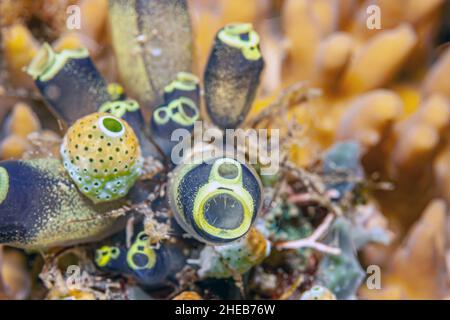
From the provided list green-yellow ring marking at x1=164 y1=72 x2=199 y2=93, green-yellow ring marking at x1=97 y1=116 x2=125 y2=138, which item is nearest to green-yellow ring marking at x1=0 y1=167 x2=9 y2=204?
green-yellow ring marking at x1=97 y1=116 x2=125 y2=138

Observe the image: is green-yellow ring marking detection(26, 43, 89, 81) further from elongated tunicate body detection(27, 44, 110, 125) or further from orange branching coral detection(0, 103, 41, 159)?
orange branching coral detection(0, 103, 41, 159)

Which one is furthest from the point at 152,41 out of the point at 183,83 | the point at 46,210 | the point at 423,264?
the point at 423,264

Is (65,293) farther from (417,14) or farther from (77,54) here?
(417,14)

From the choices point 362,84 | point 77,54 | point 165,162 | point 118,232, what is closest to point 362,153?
point 362,84

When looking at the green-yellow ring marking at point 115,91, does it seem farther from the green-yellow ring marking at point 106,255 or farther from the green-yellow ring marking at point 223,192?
the green-yellow ring marking at point 223,192

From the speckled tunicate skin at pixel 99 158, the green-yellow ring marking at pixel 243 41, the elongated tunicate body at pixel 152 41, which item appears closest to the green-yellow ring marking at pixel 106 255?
the speckled tunicate skin at pixel 99 158

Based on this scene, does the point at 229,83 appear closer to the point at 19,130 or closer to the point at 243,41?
the point at 243,41
